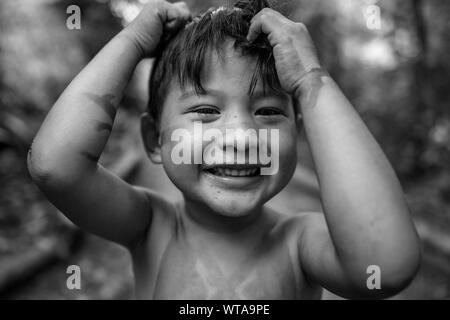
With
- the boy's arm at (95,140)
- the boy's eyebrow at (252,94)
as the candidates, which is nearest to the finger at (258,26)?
the boy's eyebrow at (252,94)

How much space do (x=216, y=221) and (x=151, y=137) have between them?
0.98 feet

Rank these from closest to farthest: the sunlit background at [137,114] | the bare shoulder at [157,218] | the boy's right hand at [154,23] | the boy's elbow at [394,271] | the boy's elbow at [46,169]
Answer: the boy's elbow at [394,271], the boy's elbow at [46,169], the boy's right hand at [154,23], the bare shoulder at [157,218], the sunlit background at [137,114]

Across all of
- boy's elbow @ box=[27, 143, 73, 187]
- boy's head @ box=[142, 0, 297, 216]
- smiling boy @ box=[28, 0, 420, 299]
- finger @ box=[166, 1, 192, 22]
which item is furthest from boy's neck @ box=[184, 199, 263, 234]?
finger @ box=[166, 1, 192, 22]

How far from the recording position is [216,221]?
1.20 metres

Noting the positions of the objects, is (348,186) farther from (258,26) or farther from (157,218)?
(157,218)

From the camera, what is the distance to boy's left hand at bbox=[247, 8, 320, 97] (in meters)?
1.00

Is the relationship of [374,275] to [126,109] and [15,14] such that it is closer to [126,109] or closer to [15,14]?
[15,14]

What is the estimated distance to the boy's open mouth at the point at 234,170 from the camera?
1042 mm

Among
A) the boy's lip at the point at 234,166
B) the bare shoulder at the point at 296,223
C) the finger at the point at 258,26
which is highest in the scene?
the finger at the point at 258,26

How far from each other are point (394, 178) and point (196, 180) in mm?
434

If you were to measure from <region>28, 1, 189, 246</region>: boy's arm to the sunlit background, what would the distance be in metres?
0.91

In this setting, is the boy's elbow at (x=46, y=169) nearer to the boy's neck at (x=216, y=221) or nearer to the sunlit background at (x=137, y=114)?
the boy's neck at (x=216, y=221)

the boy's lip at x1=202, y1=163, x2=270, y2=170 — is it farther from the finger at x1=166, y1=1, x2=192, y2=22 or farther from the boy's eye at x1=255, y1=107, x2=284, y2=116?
Result: the finger at x1=166, y1=1, x2=192, y2=22

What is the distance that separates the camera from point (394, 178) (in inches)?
35.4
